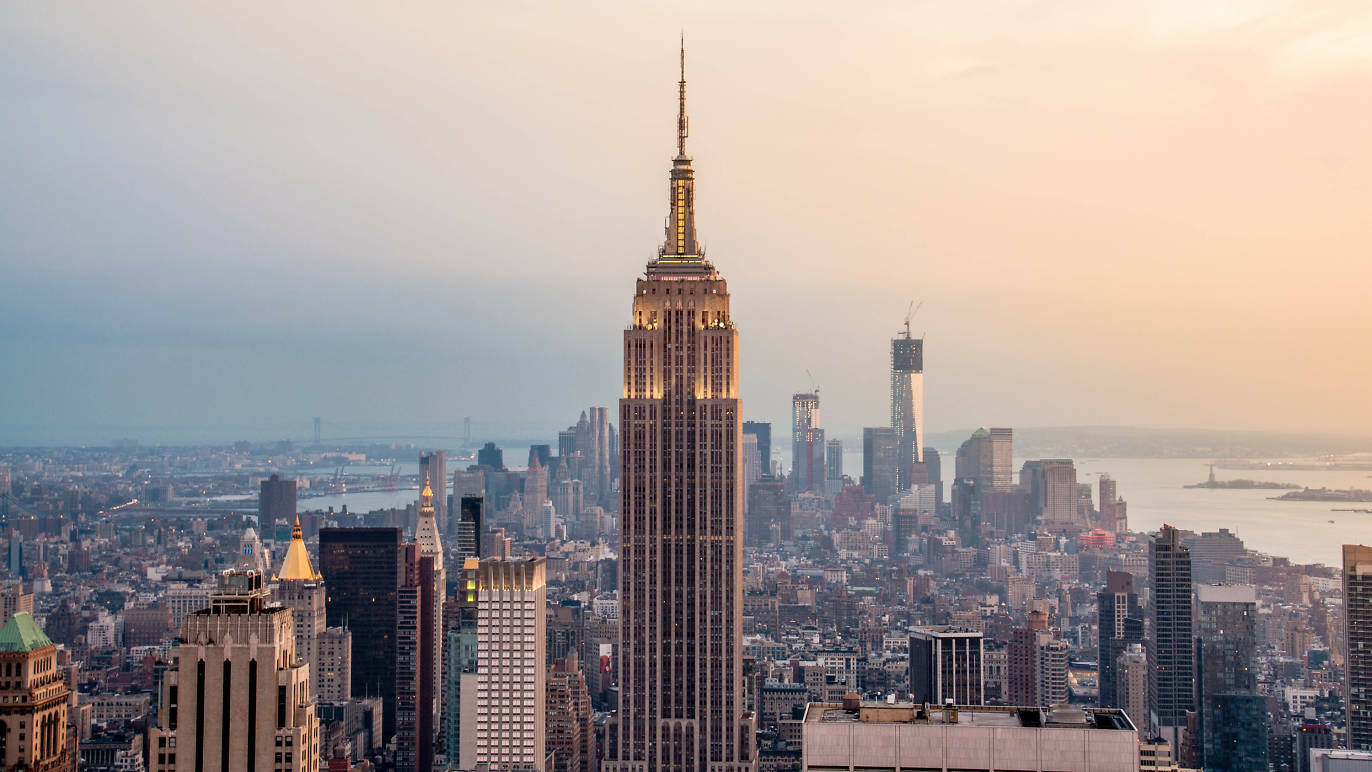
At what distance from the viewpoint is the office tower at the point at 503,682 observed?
134ft

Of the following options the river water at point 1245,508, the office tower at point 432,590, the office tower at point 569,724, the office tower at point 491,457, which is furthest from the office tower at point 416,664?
the river water at point 1245,508

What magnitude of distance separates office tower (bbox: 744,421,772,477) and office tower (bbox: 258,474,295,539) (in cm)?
1825

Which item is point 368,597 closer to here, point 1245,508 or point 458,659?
point 458,659

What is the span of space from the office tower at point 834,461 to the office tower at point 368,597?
27.7 metres

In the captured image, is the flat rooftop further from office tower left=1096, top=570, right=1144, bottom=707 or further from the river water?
office tower left=1096, top=570, right=1144, bottom=707

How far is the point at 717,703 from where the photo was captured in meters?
43.4

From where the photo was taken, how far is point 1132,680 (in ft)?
178

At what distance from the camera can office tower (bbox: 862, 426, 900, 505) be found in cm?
8119

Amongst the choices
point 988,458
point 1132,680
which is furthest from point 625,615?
point 988,458

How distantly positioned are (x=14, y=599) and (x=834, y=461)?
2007 inches

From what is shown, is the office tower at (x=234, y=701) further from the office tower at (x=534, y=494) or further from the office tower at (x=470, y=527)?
the office tower at (x=534, y=494)

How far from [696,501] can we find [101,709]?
15363 mm

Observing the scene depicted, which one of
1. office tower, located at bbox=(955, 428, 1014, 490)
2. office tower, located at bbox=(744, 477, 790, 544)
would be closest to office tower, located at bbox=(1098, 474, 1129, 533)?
office tower, located at bbox=(955, 428, 1014, 490)

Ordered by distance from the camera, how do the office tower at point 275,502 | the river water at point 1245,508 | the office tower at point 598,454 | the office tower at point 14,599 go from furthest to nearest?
1. the office tower at point 275,502
2. the office tower at point 598,454
3. the river water at point 1245,508
4. the office tower at point 14,599
